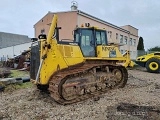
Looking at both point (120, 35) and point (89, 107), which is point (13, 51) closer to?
point (120, 35)

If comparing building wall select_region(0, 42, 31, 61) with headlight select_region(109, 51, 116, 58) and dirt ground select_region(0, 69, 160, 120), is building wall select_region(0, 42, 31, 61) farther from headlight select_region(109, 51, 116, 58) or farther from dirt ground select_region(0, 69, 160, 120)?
dirt ground select_region(0, 69, 160, 120)

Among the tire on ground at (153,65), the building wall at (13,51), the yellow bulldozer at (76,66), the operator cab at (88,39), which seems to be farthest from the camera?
the building wall at (13,51)

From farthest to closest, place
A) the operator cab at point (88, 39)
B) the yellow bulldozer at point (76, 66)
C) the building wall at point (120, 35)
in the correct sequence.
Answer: the building wall at point (120, 35) < the operator cab at point (88, 39) < the yellow bulldozer at point (76, 66)

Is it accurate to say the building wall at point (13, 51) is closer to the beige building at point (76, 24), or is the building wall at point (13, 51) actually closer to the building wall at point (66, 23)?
the beige building at point (76, 24)

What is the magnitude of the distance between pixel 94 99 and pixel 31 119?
2.57 metres

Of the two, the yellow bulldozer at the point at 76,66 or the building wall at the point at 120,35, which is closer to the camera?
the yellow bulldozer at the point at 76,66

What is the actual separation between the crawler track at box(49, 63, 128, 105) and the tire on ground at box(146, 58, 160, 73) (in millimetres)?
7792

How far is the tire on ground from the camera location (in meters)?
17.0

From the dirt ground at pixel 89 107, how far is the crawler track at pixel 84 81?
28cm

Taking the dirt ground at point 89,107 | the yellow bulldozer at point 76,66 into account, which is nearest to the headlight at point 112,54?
the yellow bulldozer at point 76,66

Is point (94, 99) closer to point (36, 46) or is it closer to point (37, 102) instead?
point (37, 102)

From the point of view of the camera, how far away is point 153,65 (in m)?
17.2

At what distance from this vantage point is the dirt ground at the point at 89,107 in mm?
6305

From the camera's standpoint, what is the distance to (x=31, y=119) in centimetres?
624
